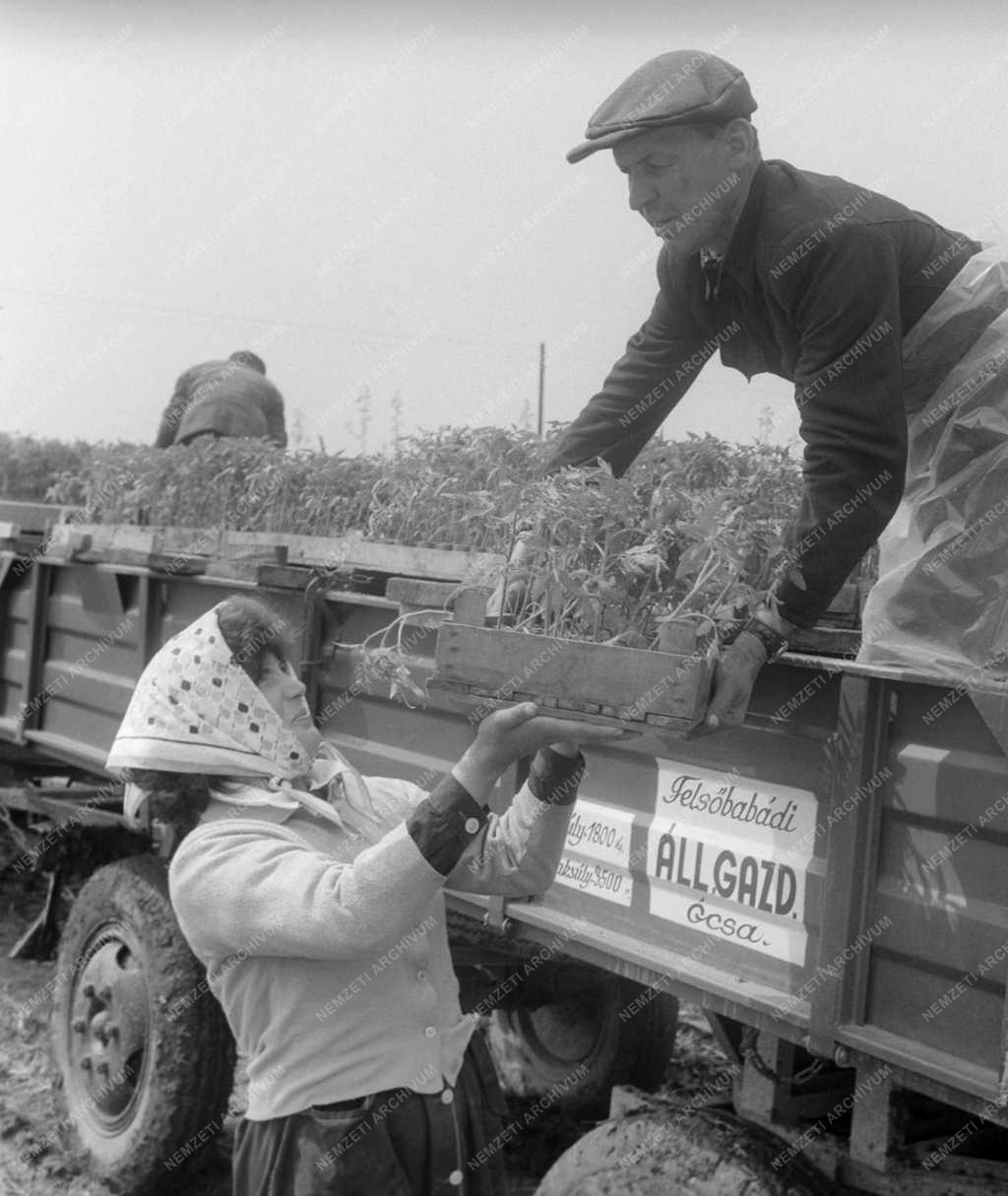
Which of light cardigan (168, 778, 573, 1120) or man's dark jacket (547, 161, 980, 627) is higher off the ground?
man's dark jacket (547, 161, 980, 627)

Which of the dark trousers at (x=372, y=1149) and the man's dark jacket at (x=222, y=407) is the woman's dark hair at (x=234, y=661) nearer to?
the dark trousers at (x=372, y=1149)

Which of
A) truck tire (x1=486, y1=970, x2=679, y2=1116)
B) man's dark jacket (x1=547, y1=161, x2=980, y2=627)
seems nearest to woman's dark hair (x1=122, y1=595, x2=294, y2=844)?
man's dark jacket (x1=547, y1=161, x2=980, y2=627)

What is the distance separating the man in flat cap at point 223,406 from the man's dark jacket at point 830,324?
471 cm

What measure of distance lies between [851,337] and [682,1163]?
5.27 feet

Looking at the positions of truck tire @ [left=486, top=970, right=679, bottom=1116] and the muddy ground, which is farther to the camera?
truck tire @ [left=486, top=970, right=679, bottom=1116]

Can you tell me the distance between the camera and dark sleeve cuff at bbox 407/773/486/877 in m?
2.05

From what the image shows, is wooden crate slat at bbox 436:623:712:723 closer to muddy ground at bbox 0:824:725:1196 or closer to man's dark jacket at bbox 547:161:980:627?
man's dark jacket at bbox 547:161:980:627

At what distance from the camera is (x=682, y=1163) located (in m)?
2.70

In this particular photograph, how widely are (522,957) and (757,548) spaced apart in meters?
1.55

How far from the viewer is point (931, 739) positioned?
2.33 m

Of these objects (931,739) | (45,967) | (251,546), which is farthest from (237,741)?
(45,967)

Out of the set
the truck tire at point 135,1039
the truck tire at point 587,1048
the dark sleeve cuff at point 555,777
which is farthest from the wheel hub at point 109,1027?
the dark sleeve cuff at point 555,777

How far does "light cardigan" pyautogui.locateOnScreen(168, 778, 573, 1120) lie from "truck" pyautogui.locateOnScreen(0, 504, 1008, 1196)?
0.35 m

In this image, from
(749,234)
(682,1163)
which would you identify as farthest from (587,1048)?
(749,234)
